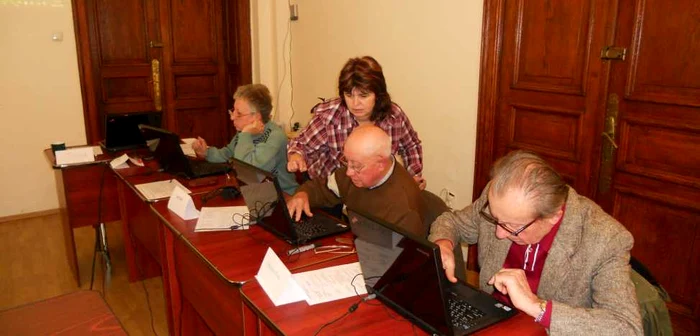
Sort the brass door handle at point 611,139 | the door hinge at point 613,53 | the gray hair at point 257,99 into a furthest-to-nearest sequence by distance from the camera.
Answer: the gray hair at point 257,99
the brass door handle at point 611,139
the door hinge at point 613,53

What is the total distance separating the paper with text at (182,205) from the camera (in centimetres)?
233

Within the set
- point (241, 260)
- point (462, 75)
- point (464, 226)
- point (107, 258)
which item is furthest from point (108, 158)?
point (464, 226)

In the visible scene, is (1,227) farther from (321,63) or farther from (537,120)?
(537,120)

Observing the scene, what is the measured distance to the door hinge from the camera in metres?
2.56

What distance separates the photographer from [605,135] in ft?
8.80

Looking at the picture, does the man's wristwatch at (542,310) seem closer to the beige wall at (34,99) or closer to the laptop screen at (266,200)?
the laptop screen at (266,200)

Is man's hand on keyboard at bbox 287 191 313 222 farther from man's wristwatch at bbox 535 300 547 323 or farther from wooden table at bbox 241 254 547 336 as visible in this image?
man's wristwatch at bbox 535 300 547 323

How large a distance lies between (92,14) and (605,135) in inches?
161

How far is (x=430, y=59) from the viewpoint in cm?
353

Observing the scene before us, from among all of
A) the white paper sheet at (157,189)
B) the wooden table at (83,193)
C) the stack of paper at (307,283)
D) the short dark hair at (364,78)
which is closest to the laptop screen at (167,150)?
the white paper sheet at (157,189)

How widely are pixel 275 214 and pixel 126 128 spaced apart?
1899 mm

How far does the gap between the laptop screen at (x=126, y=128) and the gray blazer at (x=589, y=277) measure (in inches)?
109

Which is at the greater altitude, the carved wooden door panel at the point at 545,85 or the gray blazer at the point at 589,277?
the carved wooden door panel at the point at 545,85

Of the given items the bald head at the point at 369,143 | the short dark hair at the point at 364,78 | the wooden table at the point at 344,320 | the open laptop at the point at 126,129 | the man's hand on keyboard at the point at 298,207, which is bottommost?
the wooden table at the point at 344,320
